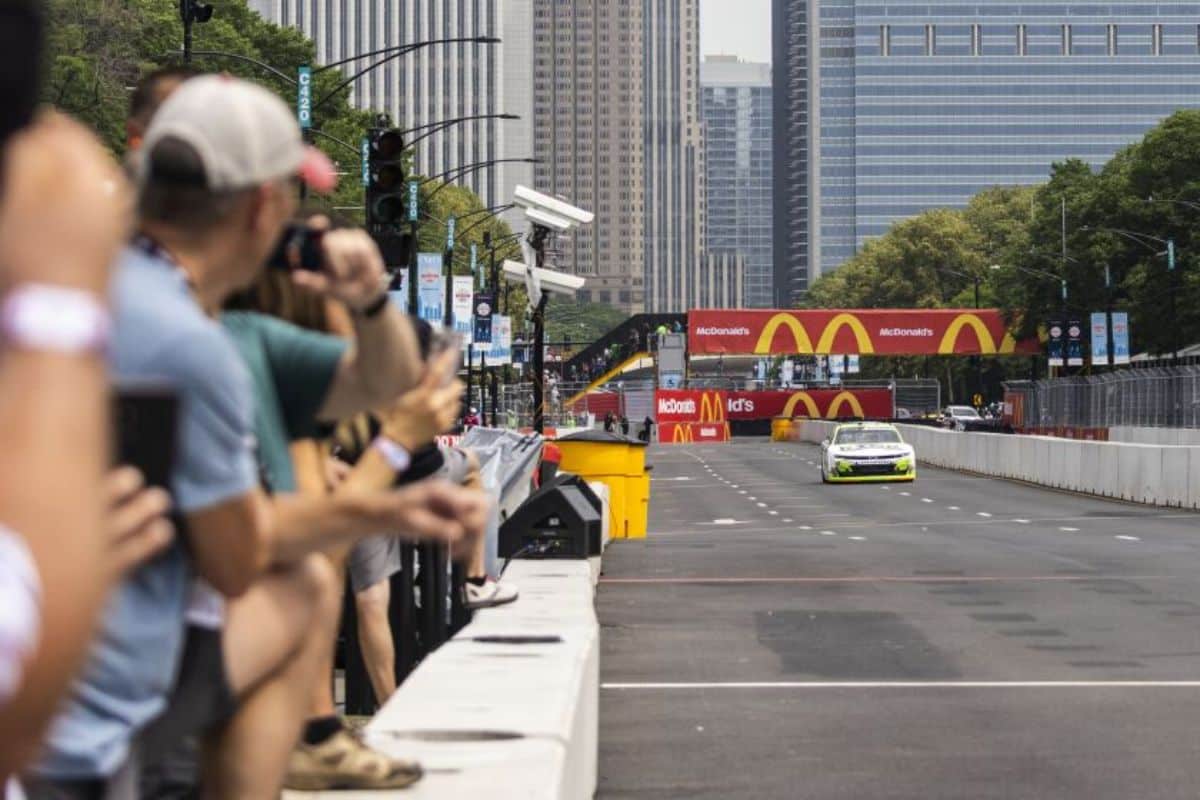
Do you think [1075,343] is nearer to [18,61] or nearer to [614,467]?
[614,467]

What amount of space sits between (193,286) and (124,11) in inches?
2538

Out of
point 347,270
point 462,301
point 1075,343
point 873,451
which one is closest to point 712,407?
point 1075,343

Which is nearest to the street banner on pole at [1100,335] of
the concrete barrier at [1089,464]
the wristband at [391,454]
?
the concrete barrier at [1089,464]

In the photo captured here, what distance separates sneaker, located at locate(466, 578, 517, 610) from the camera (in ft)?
34.7

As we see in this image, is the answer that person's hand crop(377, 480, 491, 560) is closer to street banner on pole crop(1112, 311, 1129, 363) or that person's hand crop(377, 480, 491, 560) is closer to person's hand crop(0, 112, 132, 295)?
person's hand crop(0, 112, 132, 295)

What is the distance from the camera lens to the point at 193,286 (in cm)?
365

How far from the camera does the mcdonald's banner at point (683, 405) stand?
4405 inches

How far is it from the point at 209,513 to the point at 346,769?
2483 millimetres

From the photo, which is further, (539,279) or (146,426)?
(539,279)

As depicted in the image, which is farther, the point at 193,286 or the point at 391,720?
the point at 391,720

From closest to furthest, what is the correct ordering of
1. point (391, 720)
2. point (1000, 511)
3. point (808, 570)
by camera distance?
1. point (391, 720)
2. point (808, 570)
3. point (1000, 511)

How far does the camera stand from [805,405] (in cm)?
12106

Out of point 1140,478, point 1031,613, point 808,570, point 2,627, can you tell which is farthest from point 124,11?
point 2,627

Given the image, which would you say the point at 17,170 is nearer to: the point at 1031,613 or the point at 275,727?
the point at 275,727
